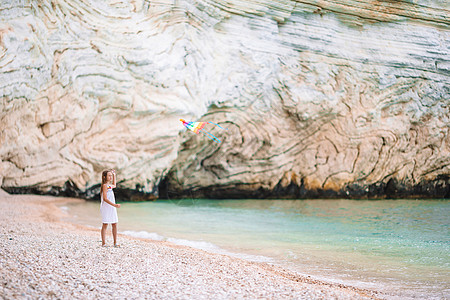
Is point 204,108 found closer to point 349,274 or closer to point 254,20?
point 254,20

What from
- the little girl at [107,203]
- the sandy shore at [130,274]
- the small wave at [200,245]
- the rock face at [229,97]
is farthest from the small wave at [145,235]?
the rock face at [229,97]

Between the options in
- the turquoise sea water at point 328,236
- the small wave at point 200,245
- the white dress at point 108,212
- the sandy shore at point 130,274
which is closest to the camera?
the sandy shore at point 130,274

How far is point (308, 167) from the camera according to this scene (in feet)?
42.3

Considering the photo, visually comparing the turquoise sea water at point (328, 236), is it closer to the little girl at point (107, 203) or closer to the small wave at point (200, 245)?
the small wave at point (200, 245)

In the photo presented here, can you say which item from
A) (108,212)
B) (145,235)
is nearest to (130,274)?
(108,212)

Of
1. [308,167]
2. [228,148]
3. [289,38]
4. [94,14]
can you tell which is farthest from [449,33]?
[94,14]

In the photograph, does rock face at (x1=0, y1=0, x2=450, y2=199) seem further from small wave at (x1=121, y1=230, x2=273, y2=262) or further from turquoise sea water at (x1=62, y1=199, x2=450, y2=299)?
small wave at (x1=121, y1=230, x2=273, y2=262)

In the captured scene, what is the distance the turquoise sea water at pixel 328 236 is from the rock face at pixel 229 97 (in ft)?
5.17

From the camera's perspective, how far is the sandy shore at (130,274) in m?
2.82

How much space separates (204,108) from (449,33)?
7.70 meters

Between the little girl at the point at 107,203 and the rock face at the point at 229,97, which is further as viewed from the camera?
the rock face at the point at 229,97

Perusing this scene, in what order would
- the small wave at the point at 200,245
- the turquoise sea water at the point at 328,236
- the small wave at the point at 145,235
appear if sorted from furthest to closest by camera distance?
the small wave at the point at 145,235
the small wave at the point at 200,245
the turquoise sea water at the point at 328,236

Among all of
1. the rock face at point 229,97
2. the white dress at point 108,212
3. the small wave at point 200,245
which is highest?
the rock face at point 229,97

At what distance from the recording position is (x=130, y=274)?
3305 millimetres
